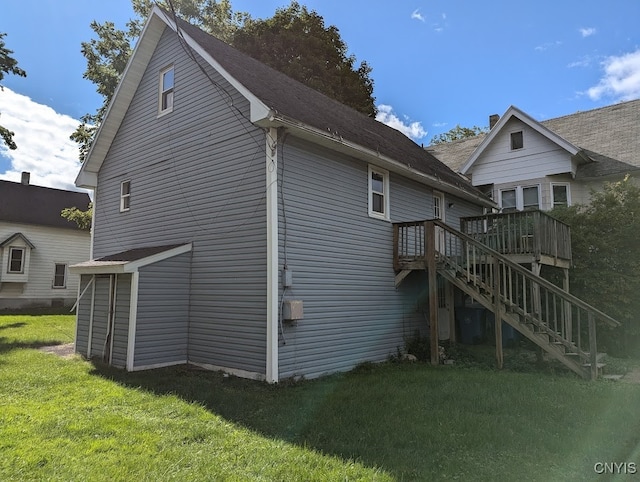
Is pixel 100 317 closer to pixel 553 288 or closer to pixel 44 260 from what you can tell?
pixel 553 288

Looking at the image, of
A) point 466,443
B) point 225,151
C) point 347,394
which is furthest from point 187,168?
point 466,443

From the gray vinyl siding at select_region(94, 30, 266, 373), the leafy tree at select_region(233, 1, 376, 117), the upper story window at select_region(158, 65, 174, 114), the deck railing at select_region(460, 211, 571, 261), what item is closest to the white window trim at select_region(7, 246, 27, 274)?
the gray vinyl siding at select_region(94, 30, 266, 373)

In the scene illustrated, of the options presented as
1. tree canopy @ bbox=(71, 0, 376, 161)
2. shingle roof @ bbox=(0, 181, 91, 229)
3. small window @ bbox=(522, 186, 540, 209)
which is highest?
tree canopy @ bbox=(71, 0, 376, 161)

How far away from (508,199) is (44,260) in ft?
77.4

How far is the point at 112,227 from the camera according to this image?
12.4 m

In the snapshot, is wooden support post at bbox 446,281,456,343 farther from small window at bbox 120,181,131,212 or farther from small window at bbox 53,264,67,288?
small window at bbox 53,264,67,288

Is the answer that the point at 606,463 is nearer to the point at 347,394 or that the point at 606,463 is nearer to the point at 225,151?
the point at 347,394

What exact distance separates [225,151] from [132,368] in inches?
182

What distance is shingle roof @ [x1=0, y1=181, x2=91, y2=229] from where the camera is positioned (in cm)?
2389

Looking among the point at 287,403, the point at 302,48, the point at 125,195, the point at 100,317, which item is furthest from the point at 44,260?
the point at 287,403

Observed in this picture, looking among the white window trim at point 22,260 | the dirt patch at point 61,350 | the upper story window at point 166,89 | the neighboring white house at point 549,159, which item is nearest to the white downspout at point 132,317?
the dirt patch at point 61,350

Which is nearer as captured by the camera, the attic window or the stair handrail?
the stair handrail

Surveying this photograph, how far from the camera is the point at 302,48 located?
23.2 metres

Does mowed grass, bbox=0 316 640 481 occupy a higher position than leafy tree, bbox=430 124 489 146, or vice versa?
leafy tree, bbox=430 124 489 146
